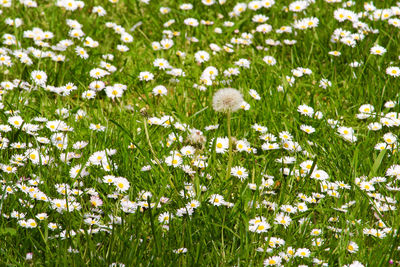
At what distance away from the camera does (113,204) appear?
2.68 meters

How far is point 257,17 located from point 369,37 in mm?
1044

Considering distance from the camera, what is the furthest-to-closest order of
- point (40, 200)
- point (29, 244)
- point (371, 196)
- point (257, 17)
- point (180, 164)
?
point (257, 17), point (180, 164), point (371, 196), point (40, 200), point (29, 244)

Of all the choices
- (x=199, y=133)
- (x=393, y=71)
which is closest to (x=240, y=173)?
(x=199, y=133)

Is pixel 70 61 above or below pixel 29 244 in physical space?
above

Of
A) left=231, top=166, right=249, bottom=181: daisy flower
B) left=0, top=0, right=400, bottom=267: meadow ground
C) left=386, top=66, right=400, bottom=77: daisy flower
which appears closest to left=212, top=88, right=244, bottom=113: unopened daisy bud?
left=0, top=0, right=400, bottom=267: meadow ground

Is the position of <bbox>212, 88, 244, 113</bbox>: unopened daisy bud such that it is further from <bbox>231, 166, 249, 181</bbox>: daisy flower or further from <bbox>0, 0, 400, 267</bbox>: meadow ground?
<bbox>231, 166, 249, 181</bbox>: daisy flower

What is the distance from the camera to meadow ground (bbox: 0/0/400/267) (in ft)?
7.97

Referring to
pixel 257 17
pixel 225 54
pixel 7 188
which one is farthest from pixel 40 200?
pixel 257 17

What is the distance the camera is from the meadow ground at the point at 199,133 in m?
2.43

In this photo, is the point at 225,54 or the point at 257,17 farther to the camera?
the point at 257,17

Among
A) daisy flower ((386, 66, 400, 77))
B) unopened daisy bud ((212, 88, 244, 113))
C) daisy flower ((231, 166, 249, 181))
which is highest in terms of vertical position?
daisy flower ((386, 66, 400, 77))

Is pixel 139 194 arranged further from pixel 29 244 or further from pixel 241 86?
pixel 241 86

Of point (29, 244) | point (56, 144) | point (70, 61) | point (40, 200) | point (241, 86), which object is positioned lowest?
point (29, 244)

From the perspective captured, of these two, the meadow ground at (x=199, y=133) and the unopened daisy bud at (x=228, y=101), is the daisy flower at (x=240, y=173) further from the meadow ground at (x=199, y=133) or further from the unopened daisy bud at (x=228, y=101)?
the unopened daisy bud at (x=228, y=101)
